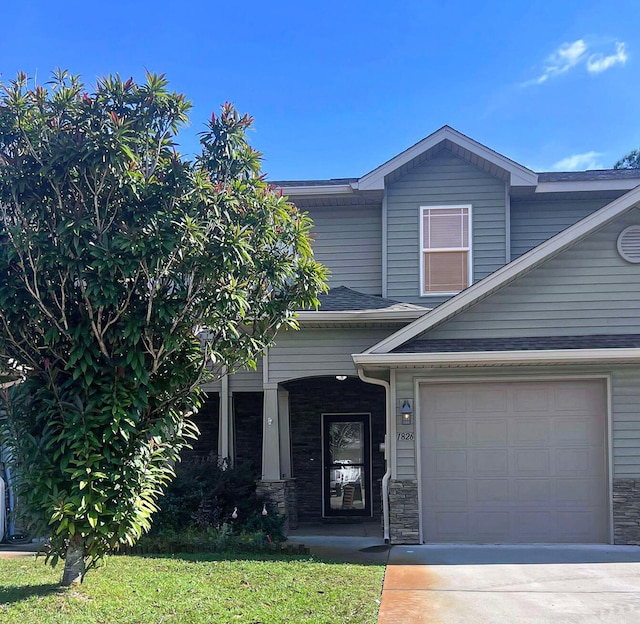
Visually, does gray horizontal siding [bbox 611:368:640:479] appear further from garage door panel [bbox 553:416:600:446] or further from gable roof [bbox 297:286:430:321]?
gable roof [bbox 297:286:430:321]

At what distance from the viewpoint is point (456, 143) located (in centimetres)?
1167

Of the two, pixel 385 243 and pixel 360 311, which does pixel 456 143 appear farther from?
pixel 360 311

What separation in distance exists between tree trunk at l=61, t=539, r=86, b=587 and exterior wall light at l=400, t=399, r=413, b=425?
4.74 m

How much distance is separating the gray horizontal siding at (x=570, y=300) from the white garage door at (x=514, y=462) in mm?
810

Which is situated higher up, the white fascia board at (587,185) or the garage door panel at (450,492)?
the white fascia board at (587,185)

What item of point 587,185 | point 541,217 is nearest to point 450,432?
point 541,217

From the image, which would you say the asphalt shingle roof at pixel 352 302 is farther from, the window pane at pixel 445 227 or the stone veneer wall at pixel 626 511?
the stone veneer wall at pixel 626 511

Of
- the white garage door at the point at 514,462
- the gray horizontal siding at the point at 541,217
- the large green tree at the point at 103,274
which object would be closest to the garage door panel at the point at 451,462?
the white garage door at the point at 514,462

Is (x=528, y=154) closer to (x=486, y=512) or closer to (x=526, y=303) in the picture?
(x=526, y=303)

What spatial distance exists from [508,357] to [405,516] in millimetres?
2669

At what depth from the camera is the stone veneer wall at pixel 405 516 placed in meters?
9.30

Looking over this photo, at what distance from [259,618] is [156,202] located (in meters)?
3.73

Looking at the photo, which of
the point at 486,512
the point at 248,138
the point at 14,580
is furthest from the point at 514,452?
the point at 14,580

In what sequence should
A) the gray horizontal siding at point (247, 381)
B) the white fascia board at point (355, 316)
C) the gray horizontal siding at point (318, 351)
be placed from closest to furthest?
the white fascia board at point (355, 316)
the gray horizontal siding at point (318, 351)
the gray horizontal siding at point (247, 381)
